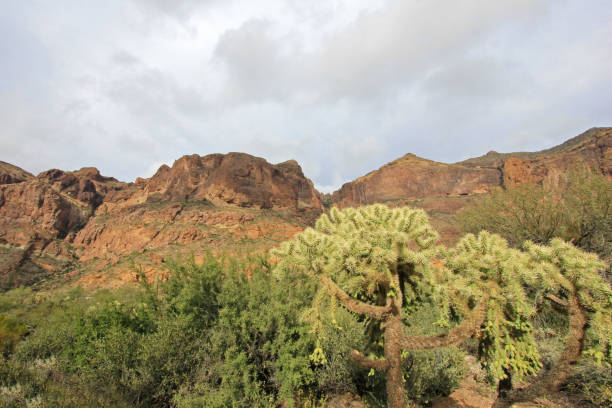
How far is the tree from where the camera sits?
4562 millimetres

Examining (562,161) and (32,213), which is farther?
(32,213)

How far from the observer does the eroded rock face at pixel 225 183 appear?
68431 mm

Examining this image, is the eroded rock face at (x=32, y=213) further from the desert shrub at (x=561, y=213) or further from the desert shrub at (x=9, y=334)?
the desert shrub at (x=561, y=213)

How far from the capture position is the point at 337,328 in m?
6.25

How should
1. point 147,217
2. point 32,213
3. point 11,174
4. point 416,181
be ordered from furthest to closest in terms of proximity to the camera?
point 416,181 < point 11,174 < point 32,213 < point 147,217

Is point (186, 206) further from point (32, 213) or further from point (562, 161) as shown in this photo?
point (562, 161)

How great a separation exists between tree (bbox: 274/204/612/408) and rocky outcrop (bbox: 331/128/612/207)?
69.1m

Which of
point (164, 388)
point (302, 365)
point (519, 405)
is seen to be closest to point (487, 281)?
point (519, 405)

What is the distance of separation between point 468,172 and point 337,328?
101402 mm

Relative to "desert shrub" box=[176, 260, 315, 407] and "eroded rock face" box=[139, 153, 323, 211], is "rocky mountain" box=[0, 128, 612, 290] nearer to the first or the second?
"eroded rock face" box=[139, 153, 323, 211]

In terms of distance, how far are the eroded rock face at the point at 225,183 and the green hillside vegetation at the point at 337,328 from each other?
5704 cm

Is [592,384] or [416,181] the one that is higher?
[416,181]

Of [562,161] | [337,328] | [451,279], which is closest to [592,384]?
[451,279]

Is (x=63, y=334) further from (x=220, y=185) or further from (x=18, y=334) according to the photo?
(x=220, y=185)
